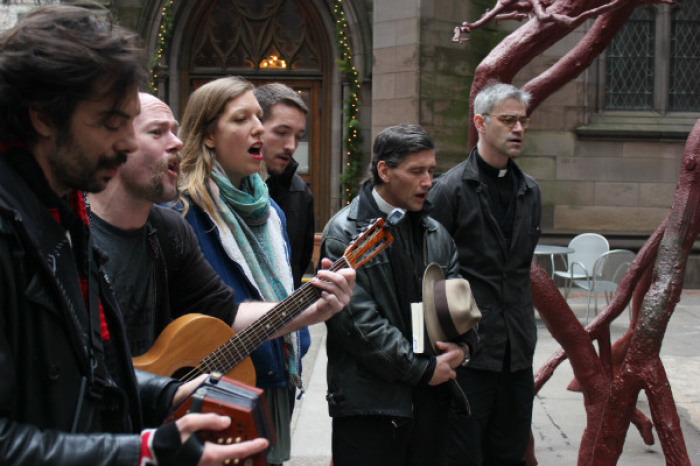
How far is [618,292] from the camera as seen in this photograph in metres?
4.38

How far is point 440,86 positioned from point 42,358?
8.96 meters

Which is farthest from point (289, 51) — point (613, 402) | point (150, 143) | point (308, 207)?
point (150, 143)

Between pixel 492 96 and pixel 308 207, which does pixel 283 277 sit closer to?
pixel 308 207

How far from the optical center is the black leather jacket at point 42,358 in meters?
1.23

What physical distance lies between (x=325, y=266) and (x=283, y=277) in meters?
0.39

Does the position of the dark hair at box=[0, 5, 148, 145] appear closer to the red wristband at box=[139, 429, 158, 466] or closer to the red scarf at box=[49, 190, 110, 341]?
the red scarf at box=[49, 190, 110, 341]

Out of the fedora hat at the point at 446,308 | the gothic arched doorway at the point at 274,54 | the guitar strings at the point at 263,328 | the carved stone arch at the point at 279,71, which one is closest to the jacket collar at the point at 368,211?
the fedora hat at the point at 446,308

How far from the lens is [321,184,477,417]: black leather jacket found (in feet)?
8.86

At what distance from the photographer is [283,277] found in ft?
9.10

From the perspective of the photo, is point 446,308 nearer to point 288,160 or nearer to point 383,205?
point 383,205

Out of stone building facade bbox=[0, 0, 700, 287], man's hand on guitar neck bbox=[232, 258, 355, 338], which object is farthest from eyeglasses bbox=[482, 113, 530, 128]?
stone building facade bbox=[0, 0, 700, 287]

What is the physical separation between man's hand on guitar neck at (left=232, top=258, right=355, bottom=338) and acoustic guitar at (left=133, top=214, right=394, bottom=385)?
32mm

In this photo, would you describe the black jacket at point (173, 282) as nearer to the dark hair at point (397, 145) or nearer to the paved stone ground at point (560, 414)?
the dark hair at point (397, 145)

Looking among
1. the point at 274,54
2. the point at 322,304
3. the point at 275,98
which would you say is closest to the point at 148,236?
the point at 322,304
